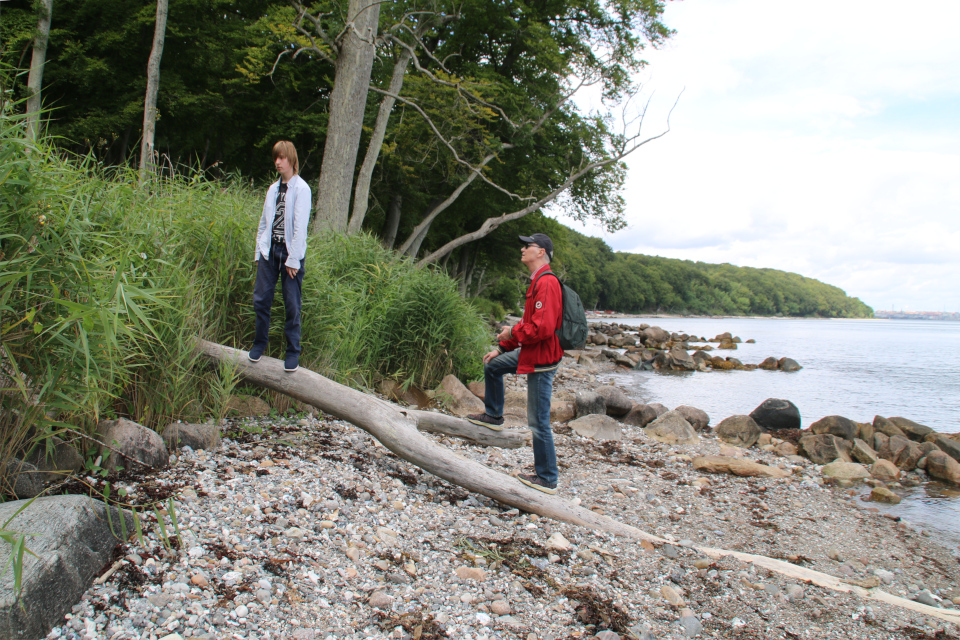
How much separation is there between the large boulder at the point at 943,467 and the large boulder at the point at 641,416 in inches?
151

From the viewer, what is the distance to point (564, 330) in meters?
4.42

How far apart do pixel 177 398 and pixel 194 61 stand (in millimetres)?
18412

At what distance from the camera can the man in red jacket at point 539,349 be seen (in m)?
4.30

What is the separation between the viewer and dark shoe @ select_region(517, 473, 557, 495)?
4.43 meters

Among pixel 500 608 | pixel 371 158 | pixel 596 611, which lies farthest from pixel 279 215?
pixel 371 158

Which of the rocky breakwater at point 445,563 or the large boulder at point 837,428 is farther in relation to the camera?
the large boulder at point 837,428

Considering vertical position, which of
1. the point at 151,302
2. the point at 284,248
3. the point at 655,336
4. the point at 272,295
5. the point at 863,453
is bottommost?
the point at 863,453

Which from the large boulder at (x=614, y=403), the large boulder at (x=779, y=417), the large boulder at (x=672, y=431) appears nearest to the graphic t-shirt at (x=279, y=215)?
the large boulder at (x=672, y=431)

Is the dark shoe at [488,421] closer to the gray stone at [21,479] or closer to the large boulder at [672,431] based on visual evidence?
the gray stone at [21,479]

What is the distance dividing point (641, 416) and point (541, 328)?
6144 mm

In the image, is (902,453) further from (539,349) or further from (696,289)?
(696,289)

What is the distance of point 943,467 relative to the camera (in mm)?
8016

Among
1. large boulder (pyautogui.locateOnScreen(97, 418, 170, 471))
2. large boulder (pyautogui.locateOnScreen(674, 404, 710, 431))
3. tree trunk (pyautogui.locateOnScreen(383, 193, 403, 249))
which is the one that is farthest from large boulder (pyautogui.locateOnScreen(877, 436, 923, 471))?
tree trunk (pyautogui.locateOnScreen(383, 193, 403, 249))

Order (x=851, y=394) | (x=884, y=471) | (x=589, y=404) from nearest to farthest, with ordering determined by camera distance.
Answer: (x=884, y=471) < (x=589, y=404) < (x=851, y=394)
